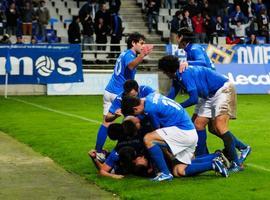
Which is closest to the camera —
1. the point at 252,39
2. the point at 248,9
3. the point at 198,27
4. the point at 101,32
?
the point at 101,32

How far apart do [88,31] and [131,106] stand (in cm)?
1911

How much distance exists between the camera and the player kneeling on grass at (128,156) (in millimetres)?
9406

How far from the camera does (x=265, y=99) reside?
2320 cm

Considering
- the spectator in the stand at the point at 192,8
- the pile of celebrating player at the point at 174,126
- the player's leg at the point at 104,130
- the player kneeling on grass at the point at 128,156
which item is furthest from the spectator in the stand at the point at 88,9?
the player kneeling on grass at the point at 128,156

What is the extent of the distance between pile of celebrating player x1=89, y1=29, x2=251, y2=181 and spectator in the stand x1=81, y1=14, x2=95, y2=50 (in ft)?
55.7

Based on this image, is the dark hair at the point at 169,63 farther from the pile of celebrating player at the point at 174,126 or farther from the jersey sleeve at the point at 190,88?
the jersey sleeve at the point at 190,88

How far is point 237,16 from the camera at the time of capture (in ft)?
101

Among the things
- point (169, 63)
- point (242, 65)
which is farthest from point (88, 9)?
point (169, 63)

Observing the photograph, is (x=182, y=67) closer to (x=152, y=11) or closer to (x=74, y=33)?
(x=74, y=33)

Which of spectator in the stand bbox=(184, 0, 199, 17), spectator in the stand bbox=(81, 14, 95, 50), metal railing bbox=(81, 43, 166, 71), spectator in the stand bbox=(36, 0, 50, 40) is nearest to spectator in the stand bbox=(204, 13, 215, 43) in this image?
spectator in the stand bbox=(184, 0, 199, 17)

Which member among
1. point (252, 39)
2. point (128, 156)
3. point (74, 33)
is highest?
point (128, 156)

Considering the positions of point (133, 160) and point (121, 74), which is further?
point (121, 74)

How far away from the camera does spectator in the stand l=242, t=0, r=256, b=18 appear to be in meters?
31.8

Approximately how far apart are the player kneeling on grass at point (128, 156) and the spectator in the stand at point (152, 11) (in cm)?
2222
